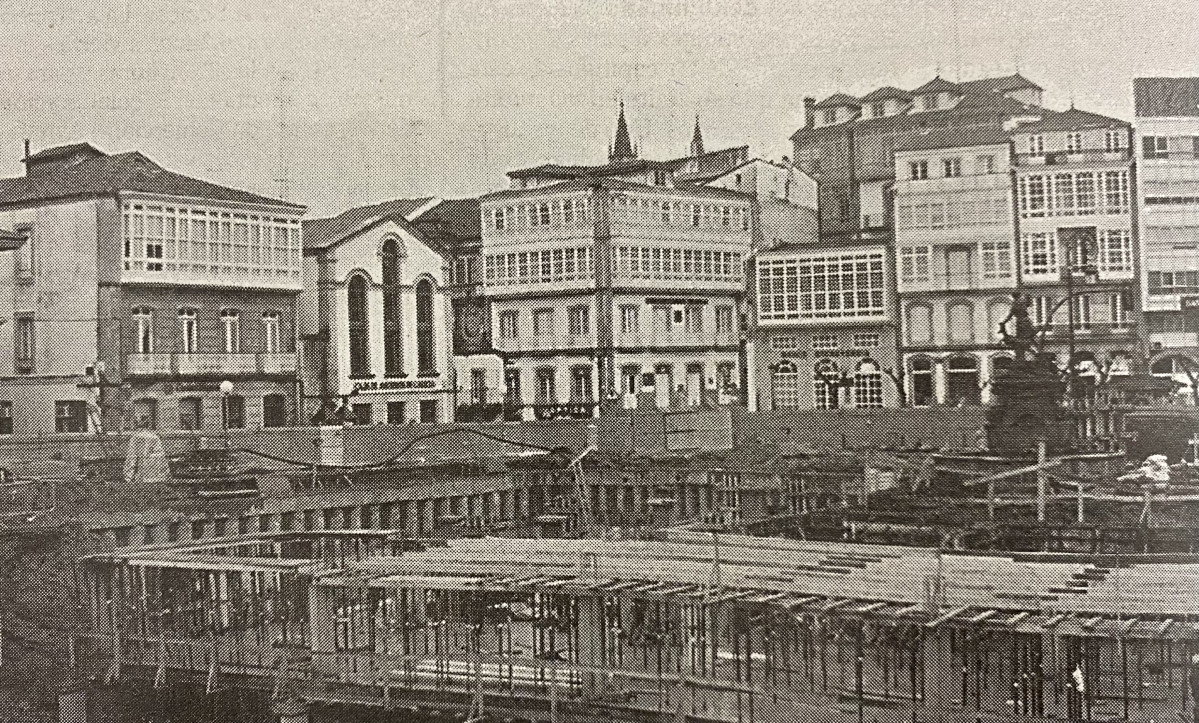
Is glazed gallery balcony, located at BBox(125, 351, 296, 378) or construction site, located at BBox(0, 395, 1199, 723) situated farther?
glazed gallery balcony, located at BBox(125, 351, 296, 378)

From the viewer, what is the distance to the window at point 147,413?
22.5 meters

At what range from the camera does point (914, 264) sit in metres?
28.6

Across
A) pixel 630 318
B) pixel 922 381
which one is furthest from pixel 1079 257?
pixel 630 318

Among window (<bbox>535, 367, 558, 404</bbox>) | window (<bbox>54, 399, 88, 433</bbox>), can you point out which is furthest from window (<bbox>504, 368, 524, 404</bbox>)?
window (<bbox>54, 399, 88, 433</bbox>)

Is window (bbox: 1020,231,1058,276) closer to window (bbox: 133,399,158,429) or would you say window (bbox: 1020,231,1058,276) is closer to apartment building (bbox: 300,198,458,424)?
apartment building (bbox: 300,198,458,424)

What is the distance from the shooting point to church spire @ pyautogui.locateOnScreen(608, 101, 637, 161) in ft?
72.3

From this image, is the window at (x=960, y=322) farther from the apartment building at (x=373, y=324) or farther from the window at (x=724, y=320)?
the apartment building at (x=373, y=324)

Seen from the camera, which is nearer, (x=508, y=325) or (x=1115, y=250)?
(x=1115, y=250)

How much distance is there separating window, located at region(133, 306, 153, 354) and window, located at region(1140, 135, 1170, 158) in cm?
1460

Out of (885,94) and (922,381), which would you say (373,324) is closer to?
(922,381)

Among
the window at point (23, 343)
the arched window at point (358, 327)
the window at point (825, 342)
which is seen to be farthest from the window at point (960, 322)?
the window at point (23, 343)

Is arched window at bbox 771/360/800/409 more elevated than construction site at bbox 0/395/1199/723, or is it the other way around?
arched window at bbox 771/360/800/409

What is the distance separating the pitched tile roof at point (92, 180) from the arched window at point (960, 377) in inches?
554

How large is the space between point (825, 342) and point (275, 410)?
1057 centimetres
